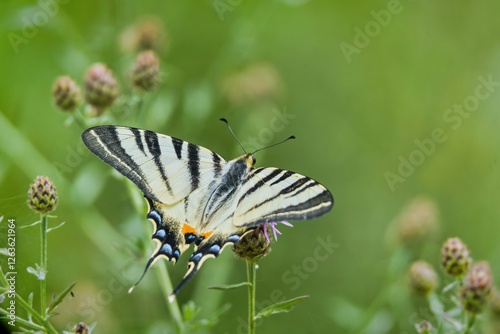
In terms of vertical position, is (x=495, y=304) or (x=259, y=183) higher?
(x=259, y=183)

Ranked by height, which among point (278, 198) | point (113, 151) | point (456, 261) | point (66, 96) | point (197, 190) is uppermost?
point (66, 96)

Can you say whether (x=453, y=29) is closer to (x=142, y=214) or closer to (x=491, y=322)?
(x=491, y=322)

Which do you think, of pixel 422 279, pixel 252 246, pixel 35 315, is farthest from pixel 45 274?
pixel 422 279

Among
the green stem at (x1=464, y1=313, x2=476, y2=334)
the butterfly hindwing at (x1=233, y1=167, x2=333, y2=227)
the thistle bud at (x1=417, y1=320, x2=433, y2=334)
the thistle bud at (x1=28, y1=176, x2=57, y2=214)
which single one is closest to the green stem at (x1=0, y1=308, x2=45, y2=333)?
the thistle bud at (x1=28, y1=176, x2=57, y2=214)

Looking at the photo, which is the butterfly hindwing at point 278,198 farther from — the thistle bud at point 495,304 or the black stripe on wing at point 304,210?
the thistle bud at point 495,304

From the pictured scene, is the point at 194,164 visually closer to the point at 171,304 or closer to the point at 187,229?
the point at 187,229

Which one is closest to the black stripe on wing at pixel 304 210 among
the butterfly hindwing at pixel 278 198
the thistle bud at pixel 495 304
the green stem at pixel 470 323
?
the butterfly hindwing at pixel 278 198
